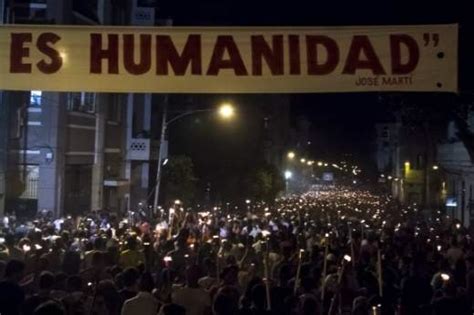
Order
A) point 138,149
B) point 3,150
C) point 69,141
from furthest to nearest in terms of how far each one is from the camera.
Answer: point 138,149, point 69,141, point 3,150

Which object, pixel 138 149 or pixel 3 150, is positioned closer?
pixel 3 150

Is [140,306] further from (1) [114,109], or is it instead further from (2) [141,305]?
(1) [114,109]

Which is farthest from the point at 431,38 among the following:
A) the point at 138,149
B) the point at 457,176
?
the point at 457,176

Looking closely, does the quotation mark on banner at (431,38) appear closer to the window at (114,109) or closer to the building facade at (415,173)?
the building facade at (415,173)

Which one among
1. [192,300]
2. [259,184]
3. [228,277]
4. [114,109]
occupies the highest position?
[114,109]

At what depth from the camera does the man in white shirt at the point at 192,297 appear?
31.1 feet

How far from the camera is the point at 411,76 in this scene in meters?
9.02

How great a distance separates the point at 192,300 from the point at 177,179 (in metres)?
29.9

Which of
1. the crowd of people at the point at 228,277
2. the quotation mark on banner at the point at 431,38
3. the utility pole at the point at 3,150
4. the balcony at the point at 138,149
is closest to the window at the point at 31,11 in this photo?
the utility pole at the point at 3,150

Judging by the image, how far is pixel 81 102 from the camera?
31016mm

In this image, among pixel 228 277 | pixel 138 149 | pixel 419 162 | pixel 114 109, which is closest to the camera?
pixel 228 277

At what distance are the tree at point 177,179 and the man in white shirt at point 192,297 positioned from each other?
96.9 feet

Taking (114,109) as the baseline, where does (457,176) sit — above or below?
below

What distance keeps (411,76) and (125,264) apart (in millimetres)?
6677
